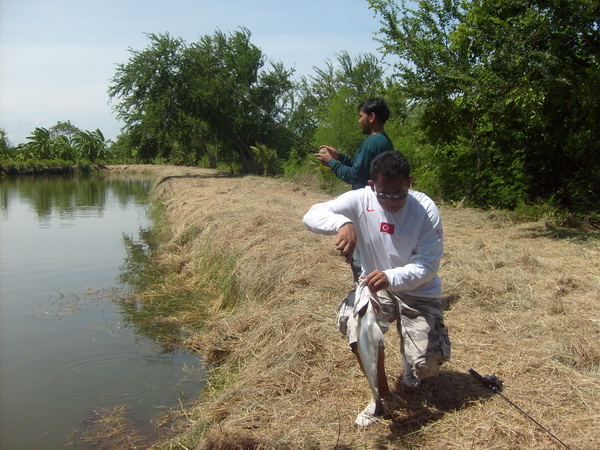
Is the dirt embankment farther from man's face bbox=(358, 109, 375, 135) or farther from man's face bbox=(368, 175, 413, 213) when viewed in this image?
man's face bbox=(358, 109, 375, 135)

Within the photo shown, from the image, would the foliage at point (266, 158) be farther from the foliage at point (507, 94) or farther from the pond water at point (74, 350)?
the pond water at point (74, 350)

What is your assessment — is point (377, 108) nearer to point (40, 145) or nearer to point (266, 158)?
point (266, 158)

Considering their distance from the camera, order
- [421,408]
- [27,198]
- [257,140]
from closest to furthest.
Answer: [421,408], [27,198], [257,140]

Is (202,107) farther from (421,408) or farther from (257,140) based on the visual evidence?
(421,408)

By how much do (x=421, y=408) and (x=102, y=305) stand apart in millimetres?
6276

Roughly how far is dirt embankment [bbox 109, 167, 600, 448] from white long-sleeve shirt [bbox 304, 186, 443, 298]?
871 millimetres

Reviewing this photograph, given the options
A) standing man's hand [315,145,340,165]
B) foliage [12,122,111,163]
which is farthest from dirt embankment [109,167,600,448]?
foliage [12,122,111,163]

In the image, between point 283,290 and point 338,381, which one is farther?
point 283,290

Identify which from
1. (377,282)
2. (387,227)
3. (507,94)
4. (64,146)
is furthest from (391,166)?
(64,146)

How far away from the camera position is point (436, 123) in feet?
45.8

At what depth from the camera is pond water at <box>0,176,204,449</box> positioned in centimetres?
499

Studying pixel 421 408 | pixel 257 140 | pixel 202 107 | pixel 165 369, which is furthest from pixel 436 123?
pixel 257 140

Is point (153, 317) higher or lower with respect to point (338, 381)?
lower

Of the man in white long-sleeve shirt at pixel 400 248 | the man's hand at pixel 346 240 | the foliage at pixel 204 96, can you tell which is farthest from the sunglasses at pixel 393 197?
the foliage at pixel 204 96
